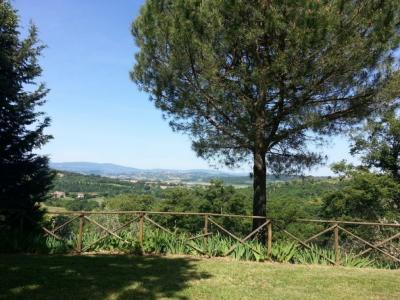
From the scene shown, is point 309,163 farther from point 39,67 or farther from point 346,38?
point 39,67

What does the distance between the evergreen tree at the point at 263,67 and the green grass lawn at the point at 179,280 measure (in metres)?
2.46

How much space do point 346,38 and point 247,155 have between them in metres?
3.73

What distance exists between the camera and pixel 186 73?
878 centimetres

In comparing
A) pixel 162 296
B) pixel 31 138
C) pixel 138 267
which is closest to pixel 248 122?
pixel 138 267

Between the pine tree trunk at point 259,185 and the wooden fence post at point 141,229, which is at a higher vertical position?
the pine tree trunk at point 259,185

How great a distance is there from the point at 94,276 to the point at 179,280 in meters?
1.35

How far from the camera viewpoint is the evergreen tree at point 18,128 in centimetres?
1069

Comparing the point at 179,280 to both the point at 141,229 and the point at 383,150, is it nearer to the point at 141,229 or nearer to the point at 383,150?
the point at 141,229

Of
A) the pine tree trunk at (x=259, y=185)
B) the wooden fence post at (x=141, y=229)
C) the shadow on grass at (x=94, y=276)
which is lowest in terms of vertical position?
the shadow on grass at (x=94, y=276)

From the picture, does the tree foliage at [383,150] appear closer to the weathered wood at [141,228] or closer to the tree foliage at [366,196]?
the tree foliage at [366,196]

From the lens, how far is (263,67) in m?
7.86

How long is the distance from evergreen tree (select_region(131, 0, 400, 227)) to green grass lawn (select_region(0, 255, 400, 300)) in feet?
8.06

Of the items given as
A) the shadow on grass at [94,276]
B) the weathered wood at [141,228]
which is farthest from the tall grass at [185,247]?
the shadow on grass at [94,276]

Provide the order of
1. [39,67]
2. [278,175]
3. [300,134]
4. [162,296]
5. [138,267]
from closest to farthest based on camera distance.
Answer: [162,296] < [138,267] < [300,134] < [278,175] < [39,67]
